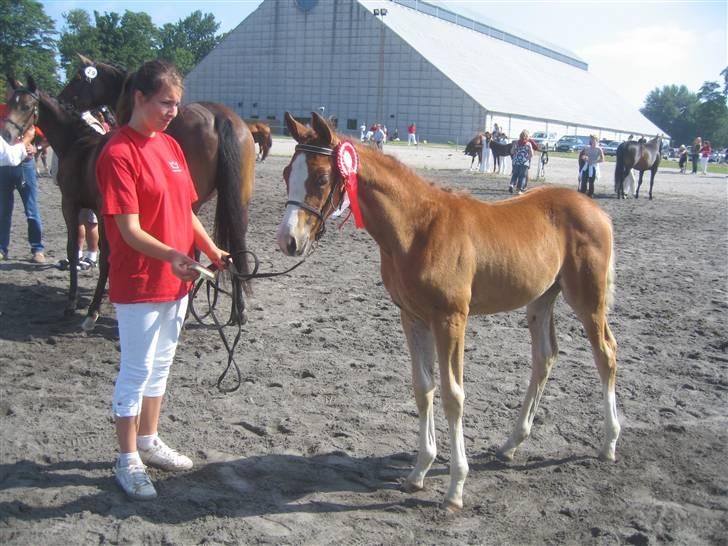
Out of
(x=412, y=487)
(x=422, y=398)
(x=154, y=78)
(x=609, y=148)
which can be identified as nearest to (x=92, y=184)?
(x=154, y=78)

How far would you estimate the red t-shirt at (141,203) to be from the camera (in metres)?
2.93

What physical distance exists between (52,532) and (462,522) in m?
2.04

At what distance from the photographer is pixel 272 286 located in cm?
793

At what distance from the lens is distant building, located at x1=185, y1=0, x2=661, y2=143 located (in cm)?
6078

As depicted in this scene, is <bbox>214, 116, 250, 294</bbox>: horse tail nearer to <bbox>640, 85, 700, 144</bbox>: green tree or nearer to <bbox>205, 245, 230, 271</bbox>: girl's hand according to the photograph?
<bbox>205, 245, 230, 271</bbox>: girl's hand

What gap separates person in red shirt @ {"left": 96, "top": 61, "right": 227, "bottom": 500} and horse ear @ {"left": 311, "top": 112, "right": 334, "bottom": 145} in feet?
2.28

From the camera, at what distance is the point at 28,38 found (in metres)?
65.7

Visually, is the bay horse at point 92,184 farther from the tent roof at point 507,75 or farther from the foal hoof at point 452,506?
the tent roof at point 507,75

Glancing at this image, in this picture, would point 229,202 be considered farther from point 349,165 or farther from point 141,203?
point 349,165

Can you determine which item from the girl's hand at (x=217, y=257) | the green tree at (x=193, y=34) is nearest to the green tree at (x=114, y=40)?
the green tree at (x=193, y=34)

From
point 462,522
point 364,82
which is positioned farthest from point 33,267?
point 364,82

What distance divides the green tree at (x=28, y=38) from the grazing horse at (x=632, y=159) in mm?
57782

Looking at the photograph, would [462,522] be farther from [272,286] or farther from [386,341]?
[272,286]

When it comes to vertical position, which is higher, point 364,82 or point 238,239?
point 364,82
